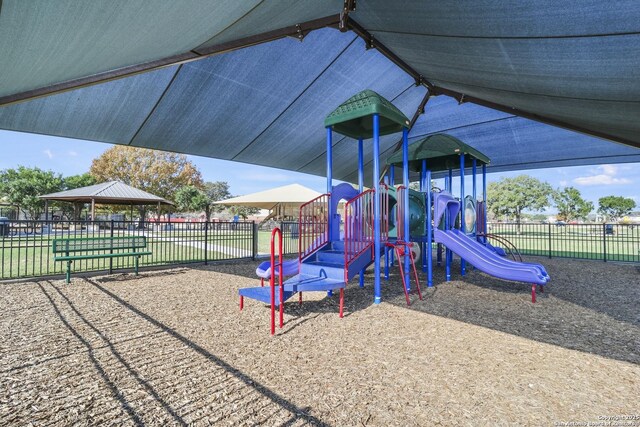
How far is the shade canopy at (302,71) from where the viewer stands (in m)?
2.74

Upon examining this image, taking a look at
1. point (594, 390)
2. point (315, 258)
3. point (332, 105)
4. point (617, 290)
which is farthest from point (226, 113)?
point (617, 290)

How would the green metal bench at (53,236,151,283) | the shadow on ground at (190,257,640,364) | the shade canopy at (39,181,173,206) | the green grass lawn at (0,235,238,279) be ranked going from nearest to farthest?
1. the shadow on ground at (190,257,640,364)
2. the green metal bench at (53,236,151,283)
3. the green grass lawn at (0,235,238,279)
4. the shade canopy at (39,181,173,206)

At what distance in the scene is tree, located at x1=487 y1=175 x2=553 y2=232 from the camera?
158 feet

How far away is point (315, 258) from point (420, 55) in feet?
12.5

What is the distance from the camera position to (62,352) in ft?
9.98

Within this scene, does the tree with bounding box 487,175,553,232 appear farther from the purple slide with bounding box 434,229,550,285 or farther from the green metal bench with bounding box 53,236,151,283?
the green metal bench with bounding box 53,236,151,283

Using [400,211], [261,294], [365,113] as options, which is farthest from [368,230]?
[261,294]

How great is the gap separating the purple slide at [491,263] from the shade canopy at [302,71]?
102 inches

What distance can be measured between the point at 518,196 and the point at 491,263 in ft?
166

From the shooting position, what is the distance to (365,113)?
503 cm

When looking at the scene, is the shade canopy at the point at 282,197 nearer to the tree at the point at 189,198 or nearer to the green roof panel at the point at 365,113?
the tree at the point at 189,198

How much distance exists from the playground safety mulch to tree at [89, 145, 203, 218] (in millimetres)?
30149

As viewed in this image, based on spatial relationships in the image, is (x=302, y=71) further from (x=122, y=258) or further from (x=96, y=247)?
(x=122, y=258)

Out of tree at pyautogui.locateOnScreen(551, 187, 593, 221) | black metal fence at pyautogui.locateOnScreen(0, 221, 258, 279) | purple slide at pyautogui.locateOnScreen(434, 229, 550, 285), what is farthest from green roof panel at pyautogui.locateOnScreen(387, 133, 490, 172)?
tree at pyautogui.locateOnScreen(551, 187, 593, 221)
